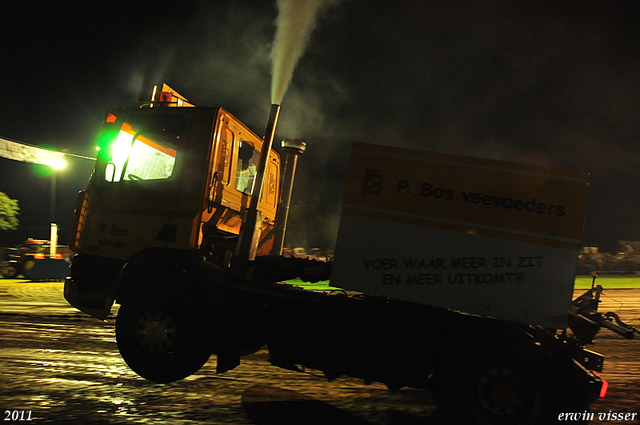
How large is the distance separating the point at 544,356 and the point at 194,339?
3.54 metres

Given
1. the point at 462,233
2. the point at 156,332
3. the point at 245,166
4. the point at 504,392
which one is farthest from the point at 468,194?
the point at 156,332

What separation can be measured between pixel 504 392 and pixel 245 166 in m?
4.08

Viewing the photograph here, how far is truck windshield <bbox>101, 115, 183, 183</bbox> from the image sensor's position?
4.98 meters

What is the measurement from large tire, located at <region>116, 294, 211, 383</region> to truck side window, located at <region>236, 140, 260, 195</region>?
5.72ft

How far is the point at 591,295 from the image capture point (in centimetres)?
450

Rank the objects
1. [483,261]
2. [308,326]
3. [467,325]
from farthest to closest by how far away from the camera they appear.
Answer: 1. [308,326]
2. [467,325]
3. [483,261]

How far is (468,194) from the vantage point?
381cm

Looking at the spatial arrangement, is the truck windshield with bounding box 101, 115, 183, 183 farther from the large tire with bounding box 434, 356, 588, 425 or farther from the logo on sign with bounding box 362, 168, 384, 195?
the large tire with bounding box 434, 356, 588, 425

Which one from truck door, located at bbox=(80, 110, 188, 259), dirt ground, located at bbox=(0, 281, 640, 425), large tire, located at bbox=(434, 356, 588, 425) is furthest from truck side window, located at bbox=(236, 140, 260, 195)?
large tire, located at bbox=(434, 356, 588, 425)

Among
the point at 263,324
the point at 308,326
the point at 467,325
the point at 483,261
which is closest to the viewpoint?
the point at 483,261

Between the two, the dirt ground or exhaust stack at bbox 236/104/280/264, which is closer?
the dirt ground

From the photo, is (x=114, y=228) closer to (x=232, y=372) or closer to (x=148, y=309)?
(x=148, y=309)

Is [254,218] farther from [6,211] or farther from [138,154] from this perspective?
[6,211]

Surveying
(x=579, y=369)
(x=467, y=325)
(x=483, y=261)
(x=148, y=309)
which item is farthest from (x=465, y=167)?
(x=148, y=309)
